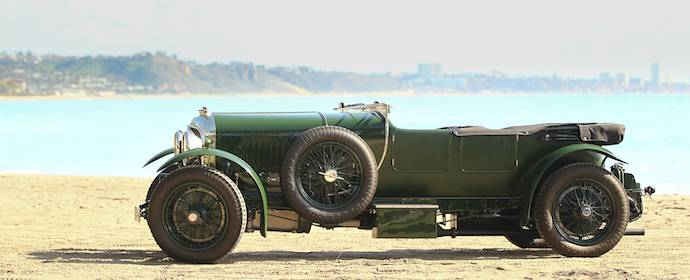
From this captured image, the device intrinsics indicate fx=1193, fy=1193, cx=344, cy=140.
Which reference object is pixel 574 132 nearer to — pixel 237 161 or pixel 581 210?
pixel 581 210

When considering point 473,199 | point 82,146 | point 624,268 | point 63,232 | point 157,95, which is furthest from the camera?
point 157,95

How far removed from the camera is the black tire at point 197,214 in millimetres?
9031

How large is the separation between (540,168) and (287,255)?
2219 mm

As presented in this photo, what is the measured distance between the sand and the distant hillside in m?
155

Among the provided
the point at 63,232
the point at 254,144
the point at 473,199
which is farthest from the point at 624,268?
the point at 63,232

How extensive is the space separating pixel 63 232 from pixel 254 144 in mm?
3402

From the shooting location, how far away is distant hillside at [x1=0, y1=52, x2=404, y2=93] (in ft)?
562

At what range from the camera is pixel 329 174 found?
913 cm

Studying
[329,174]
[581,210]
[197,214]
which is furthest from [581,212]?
[197,214]

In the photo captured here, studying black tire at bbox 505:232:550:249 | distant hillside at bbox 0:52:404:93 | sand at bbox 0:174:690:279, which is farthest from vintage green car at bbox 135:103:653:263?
distant hillside at bbox 0:52:404:93

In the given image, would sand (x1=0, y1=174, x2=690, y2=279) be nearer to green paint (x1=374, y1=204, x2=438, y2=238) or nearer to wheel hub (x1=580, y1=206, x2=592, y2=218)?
green paint (x1=374, y1=204, x2=438, y2=238)

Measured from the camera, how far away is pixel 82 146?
40.7 m

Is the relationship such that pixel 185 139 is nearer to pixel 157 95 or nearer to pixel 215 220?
pixel 215 220

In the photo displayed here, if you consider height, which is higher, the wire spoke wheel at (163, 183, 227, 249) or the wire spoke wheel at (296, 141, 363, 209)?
the wire spoke wheel at (296, 141, 363, 209)
